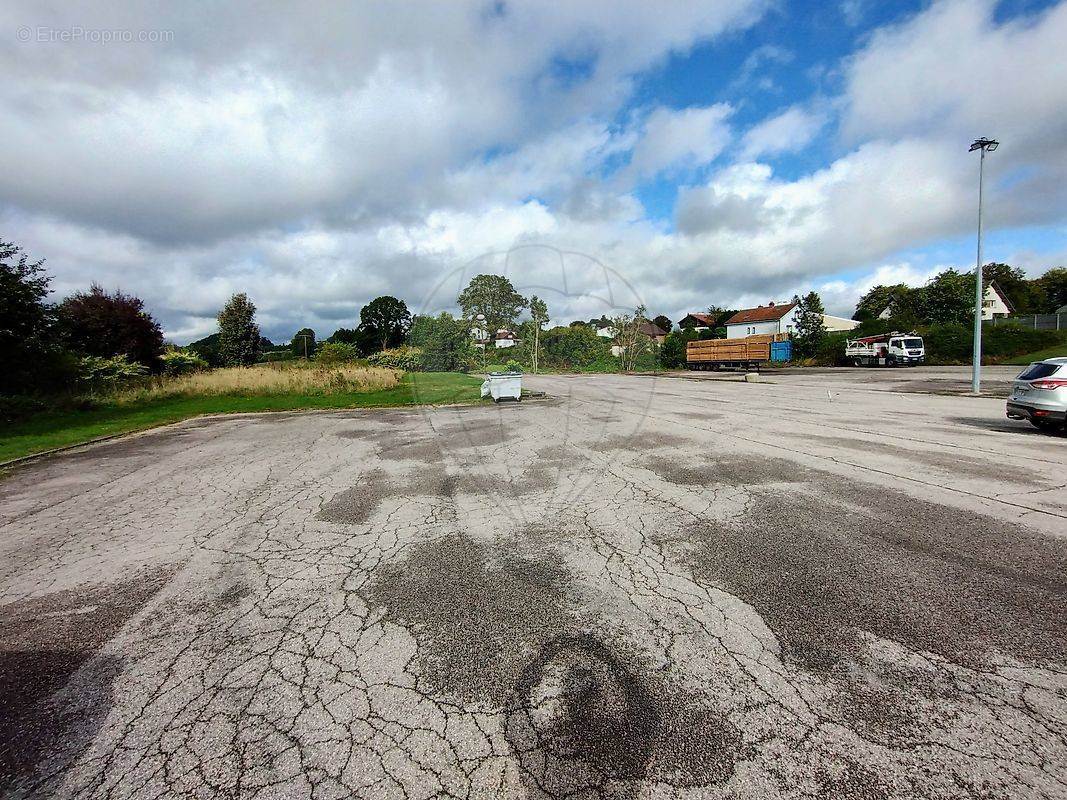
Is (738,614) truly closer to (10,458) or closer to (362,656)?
(362,656)

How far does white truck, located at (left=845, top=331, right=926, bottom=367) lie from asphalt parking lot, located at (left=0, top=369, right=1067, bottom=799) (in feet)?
109

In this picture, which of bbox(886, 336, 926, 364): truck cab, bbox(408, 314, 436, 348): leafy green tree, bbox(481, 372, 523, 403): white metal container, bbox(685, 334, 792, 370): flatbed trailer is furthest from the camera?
bbox(685, 334, 792, 370): flatbed trailer

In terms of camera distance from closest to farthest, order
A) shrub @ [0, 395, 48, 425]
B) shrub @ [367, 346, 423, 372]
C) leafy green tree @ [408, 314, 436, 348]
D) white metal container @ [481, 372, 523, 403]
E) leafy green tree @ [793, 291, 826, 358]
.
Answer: leafy green tree @ [408, 314, 436, 348]
shrub @ [0, 395, 48, 425]
white metal container @ [481, 372, 523, 403]
shrub @ [367, 346, 423, 372]
leafy green tree @ [793, 291, 826, 358]

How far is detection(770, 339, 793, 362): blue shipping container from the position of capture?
3972 cm

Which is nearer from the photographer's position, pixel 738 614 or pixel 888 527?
pixel 738 614

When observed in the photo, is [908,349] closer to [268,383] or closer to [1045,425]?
[1045,425]

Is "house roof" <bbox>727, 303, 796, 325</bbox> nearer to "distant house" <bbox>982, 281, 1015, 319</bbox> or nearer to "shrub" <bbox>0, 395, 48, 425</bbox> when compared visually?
"distant house" <bbox>982, 281, 1015, 319</bbox>

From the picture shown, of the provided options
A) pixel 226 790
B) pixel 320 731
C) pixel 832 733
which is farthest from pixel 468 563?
pixel 832 733

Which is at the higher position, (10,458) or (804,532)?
(10,458)

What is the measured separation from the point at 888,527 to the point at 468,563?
4388 millimetres

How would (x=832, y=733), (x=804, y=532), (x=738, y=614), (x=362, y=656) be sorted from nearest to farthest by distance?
(x=832, y=733), (x=362, y=656), (x=738, y=614), (x=804, y=532)

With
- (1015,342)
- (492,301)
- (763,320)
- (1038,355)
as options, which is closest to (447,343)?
(492,301)

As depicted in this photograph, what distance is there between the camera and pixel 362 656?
9.20 ft

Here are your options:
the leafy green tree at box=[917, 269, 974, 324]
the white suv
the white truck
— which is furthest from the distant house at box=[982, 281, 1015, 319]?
the white suv
